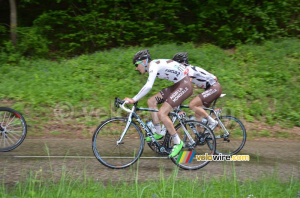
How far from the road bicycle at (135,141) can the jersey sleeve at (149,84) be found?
27 centimetres

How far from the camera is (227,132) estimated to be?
648 centimetres

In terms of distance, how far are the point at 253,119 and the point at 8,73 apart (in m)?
7.31

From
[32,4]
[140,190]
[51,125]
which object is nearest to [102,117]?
[51,125]

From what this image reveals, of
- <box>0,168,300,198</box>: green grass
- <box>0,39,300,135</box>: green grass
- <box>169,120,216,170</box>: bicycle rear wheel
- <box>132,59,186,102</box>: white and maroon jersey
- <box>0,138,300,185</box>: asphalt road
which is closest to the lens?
<box>0,168,300,198</box>: green grass

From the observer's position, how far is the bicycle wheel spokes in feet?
21.6

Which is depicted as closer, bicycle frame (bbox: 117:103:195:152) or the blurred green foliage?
bicycle frame (bbox: 117:103:195:152)

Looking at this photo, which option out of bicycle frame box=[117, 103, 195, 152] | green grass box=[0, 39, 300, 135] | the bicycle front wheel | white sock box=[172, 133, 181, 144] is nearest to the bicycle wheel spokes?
bicycle frame box=[117, 103, 195, 152]

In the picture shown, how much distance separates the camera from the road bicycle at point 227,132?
21.6 feet

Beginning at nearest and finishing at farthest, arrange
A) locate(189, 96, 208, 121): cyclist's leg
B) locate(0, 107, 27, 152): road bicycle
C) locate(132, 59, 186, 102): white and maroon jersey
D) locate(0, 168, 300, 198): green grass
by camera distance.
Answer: locate(0, 168, 300, 198): green grass
locate(132, 59, 186, 102): white and maroon jersey
locate(189, 96, 208, 121): cyclist's leg
locate(0, 107, 27, 152): road bicycle

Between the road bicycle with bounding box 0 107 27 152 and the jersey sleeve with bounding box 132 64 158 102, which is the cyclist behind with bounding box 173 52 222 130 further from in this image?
the road bicycle with bounding box 0 107 27 152

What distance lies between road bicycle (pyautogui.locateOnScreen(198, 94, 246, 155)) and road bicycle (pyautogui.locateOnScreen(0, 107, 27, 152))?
3.73m

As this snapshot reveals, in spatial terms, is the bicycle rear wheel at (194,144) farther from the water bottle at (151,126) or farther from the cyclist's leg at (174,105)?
the water bottle at (151,126)

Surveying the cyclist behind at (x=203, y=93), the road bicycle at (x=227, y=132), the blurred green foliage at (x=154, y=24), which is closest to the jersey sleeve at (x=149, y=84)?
the cyclist behind at (x=203, y=93)

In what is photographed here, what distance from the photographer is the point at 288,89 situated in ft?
31.1
